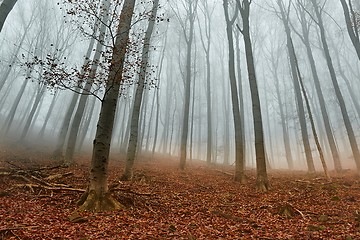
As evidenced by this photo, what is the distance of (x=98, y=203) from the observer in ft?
17.6

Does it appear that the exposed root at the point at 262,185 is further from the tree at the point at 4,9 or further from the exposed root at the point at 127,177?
the tree at the point at 4,9

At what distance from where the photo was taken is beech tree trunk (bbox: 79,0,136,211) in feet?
17.7

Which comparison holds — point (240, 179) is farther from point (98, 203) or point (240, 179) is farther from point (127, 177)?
point (98, 203)

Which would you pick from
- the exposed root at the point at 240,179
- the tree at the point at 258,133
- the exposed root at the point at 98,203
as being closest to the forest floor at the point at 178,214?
the exposed root at the point at 98,203

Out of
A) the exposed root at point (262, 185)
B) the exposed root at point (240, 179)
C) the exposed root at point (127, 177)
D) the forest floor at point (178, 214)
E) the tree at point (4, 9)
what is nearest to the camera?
the forest floor at point (178, 214)

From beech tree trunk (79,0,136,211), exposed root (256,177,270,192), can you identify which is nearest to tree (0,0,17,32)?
beech tree trunk (79,0,136,211)

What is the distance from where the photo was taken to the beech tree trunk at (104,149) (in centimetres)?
541

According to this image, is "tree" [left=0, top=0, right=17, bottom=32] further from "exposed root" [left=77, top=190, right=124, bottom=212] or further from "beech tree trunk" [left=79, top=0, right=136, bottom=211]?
"exposed root" [left=77, top=190, right=124, bottom=212]

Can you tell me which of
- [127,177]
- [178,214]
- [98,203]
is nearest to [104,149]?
[98,203]

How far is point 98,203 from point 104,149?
4.32 ft

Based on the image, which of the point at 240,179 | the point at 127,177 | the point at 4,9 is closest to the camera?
the point at 4,9

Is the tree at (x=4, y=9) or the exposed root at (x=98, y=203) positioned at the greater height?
the tree at (x=4, y=9)

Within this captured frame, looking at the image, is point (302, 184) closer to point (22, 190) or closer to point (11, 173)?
point (22, 190)

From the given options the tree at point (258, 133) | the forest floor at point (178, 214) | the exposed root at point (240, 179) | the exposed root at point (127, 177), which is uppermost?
the tree at point (258, 133)
